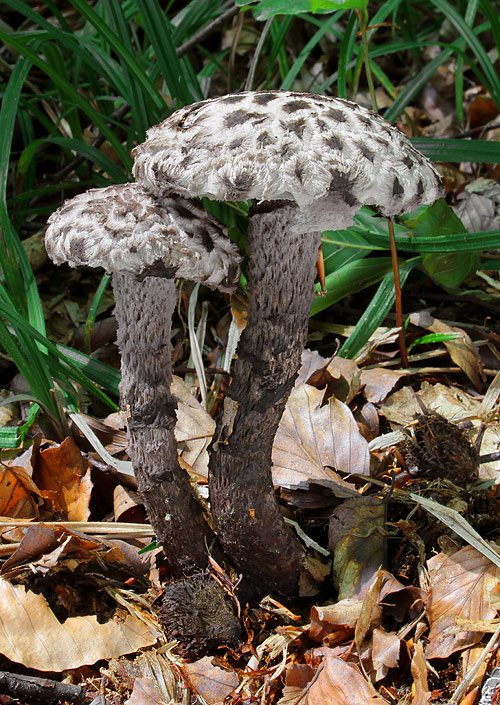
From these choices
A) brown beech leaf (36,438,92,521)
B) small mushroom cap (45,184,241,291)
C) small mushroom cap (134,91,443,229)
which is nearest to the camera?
small mushroom cap (134,91,443,229)

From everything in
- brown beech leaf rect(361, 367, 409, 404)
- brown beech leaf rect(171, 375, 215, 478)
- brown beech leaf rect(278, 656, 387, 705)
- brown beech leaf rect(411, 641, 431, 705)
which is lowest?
brown beech leaf rect(411, 641, 431, 705)

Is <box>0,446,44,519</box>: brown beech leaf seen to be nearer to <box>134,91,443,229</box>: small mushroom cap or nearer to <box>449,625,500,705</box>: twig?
<box>134,91,443,229</box>: small mushroom cap

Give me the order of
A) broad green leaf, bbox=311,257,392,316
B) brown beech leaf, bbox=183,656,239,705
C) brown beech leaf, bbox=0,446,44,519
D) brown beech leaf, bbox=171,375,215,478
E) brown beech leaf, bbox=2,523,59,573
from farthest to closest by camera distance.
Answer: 1. broad green leaf, bbox=311,257,392,316
2. brown beech leaf, bbox=171,375,215,478
3. brown beech leaf, bbox=0,446,44,519
4. brown beech leaf, bbox=2,523,59,573
5. brown beech leaf, bbox=183,656,239,705

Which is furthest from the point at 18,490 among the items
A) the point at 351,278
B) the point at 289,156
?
the point at 351,278

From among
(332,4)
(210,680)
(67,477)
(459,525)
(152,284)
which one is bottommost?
(210,680)

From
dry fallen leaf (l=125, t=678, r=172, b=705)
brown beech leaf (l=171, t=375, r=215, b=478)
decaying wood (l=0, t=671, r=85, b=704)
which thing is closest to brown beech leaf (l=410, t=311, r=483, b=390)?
brown beech leaf (l=171, t=375, r=215, b=478)

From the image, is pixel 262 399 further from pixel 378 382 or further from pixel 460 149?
pixel 460 149

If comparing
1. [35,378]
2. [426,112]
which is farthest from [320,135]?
[426,112]
